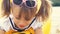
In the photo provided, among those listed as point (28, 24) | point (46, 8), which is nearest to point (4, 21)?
point (28, 24)

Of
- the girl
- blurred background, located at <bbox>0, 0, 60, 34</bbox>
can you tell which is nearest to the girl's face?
the girl

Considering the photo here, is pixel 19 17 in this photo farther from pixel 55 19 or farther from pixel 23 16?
pixel 55 19

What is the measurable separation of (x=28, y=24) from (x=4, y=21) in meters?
0.13

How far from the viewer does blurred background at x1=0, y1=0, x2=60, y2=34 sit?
3.30ft

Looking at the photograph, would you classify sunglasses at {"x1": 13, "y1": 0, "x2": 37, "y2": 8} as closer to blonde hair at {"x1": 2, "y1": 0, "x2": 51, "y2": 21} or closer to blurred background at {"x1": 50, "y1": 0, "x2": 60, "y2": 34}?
blonde hair at {"x1": 2, "y1": 0, "x2": 51, "y2": 21}

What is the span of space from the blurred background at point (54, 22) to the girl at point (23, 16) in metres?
0.05

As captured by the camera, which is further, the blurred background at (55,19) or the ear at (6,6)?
the blurred background at (55,19)

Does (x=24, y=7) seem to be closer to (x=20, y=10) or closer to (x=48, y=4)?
(x=20, y=10)

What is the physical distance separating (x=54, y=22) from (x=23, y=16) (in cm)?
31

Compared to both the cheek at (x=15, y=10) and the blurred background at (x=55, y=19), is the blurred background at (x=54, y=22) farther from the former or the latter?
the cheek at (x=15, y=10)

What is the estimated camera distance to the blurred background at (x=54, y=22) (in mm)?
1007

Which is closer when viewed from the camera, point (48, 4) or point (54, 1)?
point (48, 4)

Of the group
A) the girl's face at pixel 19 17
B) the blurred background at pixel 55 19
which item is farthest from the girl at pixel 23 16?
the blurred background at pixel 55 19

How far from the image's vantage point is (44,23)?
986 mm
